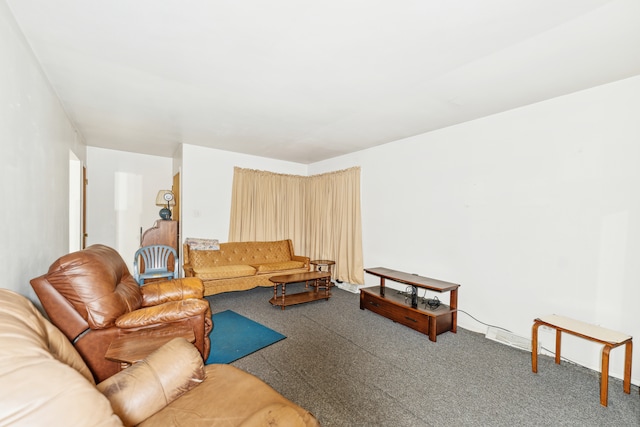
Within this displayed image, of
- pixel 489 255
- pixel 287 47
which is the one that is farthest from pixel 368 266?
pixel 287 47

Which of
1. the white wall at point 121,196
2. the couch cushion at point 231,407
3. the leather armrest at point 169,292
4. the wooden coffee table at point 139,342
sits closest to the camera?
the couch cushion at point 231,407

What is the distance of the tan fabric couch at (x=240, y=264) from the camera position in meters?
4.04

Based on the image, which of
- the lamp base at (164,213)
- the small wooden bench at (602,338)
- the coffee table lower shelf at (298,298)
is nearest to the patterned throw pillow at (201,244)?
the lamp base at (164,213)

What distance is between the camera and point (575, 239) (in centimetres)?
250

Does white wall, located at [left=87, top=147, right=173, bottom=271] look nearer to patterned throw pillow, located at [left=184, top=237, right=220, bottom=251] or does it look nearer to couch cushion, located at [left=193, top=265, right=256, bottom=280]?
patterned throw pillow, located at [left=184, top=237, right=220, bottom=251]

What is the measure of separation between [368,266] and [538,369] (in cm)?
247

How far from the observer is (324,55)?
1951 millimetres

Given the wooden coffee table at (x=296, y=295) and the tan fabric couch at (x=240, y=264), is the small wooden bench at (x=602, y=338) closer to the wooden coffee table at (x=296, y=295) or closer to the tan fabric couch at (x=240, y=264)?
the wooden coffee table at (x=296, y=295)

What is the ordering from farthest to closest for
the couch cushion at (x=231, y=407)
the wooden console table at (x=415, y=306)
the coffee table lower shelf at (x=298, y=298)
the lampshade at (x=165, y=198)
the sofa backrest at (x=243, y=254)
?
1. the lampshade at (x=165, y=198)
2. the sofa backrest at (x=243, y=254)
3. the coffee table lower shelf at (x=298, y=298)
4. the wooden console table at (x=415, y=306)
5. the couch cushion at (x=231, y=407)

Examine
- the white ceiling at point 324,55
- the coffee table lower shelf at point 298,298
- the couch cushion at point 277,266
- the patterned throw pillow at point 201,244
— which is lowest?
the coffee table lower shelf at point 298,298

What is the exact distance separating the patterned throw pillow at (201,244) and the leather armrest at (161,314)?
8.15 feet

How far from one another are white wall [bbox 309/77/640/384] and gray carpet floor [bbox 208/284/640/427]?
1.65 feet

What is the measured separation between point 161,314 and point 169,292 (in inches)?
26.1

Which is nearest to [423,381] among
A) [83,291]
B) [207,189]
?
[83,291]
